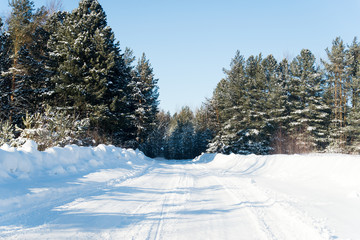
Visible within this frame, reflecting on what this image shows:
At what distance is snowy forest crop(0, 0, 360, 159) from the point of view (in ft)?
57.0

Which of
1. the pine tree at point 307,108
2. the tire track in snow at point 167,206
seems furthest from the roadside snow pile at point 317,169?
the pine tree at point 307,108

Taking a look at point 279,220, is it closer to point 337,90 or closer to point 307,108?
point 307,108

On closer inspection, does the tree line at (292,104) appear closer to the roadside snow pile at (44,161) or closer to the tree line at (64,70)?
the tree line at (64,70)

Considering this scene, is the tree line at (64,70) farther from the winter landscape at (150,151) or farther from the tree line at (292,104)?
the tree line at (292,104)

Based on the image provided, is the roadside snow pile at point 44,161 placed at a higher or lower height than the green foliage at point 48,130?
lower

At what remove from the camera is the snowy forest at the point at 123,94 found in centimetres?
1738

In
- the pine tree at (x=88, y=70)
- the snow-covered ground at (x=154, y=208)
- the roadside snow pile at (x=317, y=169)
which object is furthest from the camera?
the pine tree at (x=88, y=70)

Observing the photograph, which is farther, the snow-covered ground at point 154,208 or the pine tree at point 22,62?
the pine tree at point 22,62

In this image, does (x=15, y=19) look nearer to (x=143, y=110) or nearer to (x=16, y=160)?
(x=143, y=110)

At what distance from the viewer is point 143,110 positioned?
28.6 m

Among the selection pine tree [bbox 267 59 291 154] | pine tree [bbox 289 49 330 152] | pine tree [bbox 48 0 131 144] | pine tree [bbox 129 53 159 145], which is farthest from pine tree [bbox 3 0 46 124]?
pine tree [bbox 289 49 330 152]

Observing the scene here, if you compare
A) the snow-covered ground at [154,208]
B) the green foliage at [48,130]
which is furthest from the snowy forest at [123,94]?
the snow-covered ground at [154,208]

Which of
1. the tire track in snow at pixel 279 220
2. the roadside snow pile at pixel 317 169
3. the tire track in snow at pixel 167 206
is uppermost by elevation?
the roadside snow pile at pixel 317 169

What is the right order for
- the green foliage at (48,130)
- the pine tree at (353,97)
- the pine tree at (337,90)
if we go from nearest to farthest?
the green foliage at (48,130) → the pine tree at (353,97) → the pine tree at (337,90)
